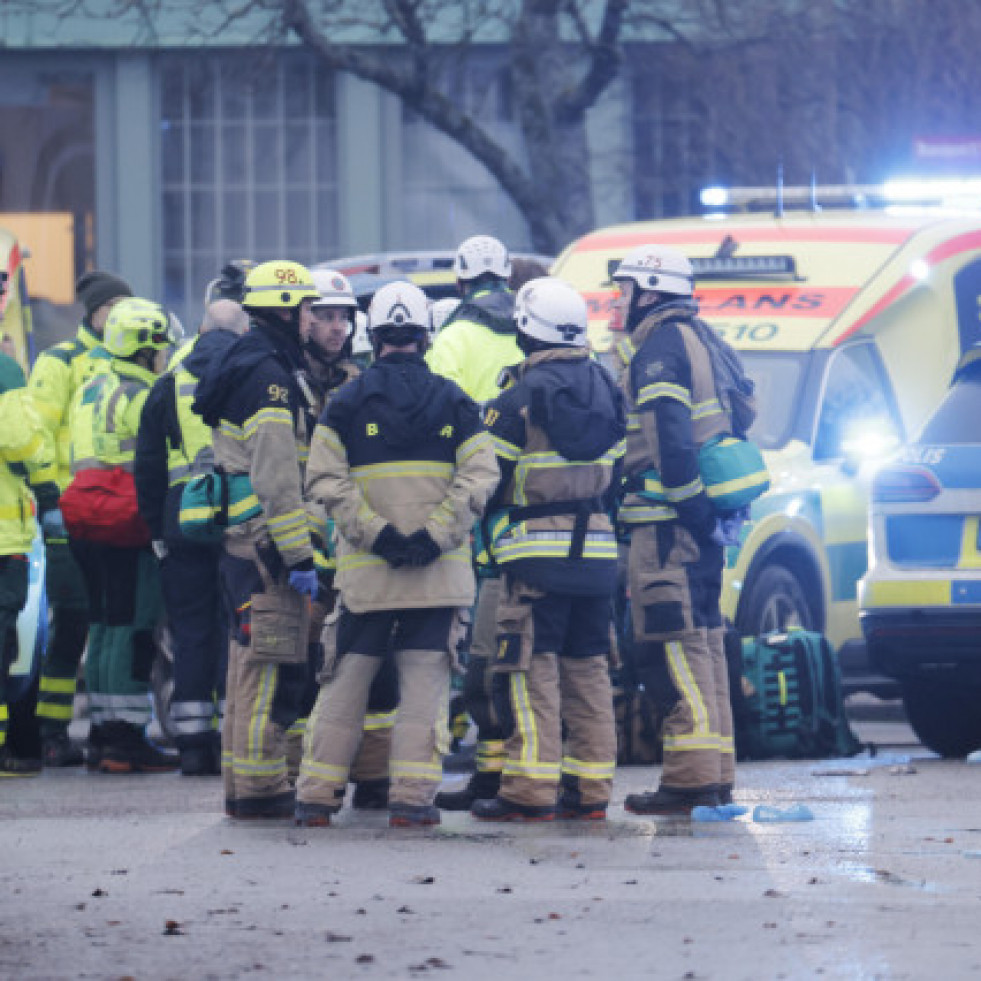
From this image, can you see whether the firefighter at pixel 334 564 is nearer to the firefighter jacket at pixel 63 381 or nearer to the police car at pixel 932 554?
the firefighter jacket at pixel 63 381

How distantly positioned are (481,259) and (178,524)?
159 cm

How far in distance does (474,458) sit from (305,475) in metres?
0.60

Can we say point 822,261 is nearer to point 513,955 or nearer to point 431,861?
point 431,861

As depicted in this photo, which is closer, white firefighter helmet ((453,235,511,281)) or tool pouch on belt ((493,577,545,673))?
tool pouch on belt ((493,577,545,673))

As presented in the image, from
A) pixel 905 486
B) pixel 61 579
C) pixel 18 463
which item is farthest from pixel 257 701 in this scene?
pixel 905 486

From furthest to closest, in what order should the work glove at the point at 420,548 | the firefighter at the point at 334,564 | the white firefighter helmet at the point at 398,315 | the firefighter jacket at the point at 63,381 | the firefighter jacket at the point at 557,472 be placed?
the firefighter jacket at the point at 63,381
the firefighter at the point at 334,564
the firefighter jacket at the point at 557,472
the white firefighter helmet at the point at 398,315
the work glove at the point at 420,548

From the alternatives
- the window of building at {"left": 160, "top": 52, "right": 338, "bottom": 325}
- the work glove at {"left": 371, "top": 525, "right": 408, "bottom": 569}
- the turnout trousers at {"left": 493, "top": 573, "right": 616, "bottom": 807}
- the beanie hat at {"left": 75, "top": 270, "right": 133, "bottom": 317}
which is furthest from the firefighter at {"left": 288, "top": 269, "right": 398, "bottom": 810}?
the window of building at {"left": 160, "top": 52, "right": 338, "bottom": 325}

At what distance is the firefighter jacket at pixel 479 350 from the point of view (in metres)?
11.9

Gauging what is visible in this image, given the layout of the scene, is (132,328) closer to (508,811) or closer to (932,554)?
(508,811)

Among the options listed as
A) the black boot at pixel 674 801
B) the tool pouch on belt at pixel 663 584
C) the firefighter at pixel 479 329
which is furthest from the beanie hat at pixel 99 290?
the black boot at pixel 674 801

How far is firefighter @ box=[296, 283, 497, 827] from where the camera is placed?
9.98 metres

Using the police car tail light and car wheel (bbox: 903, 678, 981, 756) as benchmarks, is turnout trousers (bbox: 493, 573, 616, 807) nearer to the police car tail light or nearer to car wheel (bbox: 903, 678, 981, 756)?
the police car tail light

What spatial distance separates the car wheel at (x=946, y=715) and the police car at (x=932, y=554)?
29 centimetres

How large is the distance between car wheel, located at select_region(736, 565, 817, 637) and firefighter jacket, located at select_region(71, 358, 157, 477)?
114 inches
